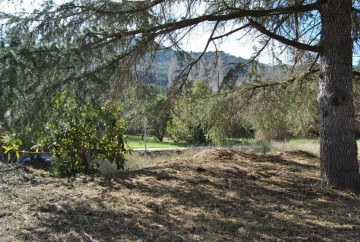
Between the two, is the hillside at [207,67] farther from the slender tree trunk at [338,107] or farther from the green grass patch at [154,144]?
the green grass patch at [154,144]

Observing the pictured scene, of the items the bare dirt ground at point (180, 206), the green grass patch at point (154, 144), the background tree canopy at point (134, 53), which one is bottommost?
the green grass patch at point (154, 144)

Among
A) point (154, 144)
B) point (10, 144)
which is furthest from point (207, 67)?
point (154, 144)

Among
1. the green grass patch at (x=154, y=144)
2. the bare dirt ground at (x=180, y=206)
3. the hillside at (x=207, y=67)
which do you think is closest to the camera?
the bare dirt ground at (x=180, y=206)

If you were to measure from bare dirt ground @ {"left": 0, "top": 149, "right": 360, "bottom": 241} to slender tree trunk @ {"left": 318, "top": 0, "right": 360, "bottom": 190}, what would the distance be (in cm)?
34

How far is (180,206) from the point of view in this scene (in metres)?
4.72

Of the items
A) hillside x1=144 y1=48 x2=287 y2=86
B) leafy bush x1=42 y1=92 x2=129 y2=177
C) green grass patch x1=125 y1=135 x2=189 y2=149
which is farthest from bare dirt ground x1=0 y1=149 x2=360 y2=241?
green grass patch x1=125 y1=135 x2=189 y2=149

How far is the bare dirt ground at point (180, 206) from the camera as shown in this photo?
3.85 meters

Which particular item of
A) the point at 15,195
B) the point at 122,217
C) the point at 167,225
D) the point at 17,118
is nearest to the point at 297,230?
the point at 167,225

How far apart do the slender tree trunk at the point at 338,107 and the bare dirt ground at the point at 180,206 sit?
34 cm

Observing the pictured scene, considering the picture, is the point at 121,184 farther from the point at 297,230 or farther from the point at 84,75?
the point at 297,230

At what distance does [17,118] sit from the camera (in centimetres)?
409

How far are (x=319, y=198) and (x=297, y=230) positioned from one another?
4.56 ft

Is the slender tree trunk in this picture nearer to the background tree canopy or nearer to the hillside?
the background tree canopy

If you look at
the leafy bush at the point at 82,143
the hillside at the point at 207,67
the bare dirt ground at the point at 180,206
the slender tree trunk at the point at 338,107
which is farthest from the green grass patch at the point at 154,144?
the slender tree trunk at the point at 338,107
